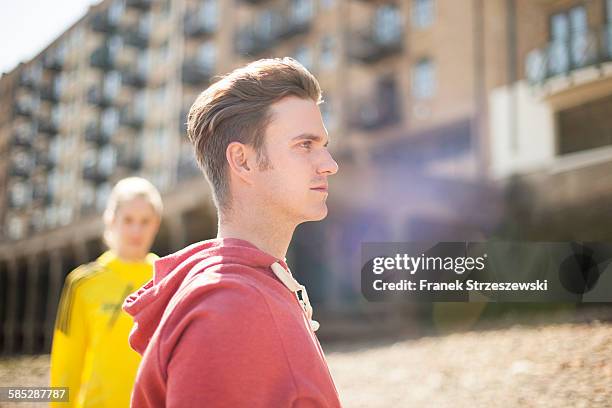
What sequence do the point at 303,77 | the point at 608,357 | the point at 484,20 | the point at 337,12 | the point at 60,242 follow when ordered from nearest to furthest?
the point at 303,77 → the point at 608,357 → the point at 484,20 → the point at 337,12 → the point at 60,242

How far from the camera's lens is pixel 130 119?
31.6 m

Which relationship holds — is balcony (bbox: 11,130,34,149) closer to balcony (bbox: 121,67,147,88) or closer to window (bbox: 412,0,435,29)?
balcony (bbox: 121,67,147,88)

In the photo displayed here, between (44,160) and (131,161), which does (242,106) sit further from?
(44,160)

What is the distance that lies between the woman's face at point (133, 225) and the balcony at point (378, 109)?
15.9m

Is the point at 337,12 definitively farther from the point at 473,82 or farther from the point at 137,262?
the point at 137,262

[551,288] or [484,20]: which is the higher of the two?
[484,20]

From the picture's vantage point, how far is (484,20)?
1555 cm

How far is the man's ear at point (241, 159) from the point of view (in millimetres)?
1255

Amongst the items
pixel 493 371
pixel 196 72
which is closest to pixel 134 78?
pixel 196 72

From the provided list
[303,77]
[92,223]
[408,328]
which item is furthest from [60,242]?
[303,77]

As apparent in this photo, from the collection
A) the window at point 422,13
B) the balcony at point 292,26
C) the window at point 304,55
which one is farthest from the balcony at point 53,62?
the window at point 422,13

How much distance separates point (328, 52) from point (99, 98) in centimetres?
1727

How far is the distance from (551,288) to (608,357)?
1.36 m

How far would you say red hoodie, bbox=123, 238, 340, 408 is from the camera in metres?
0.95
